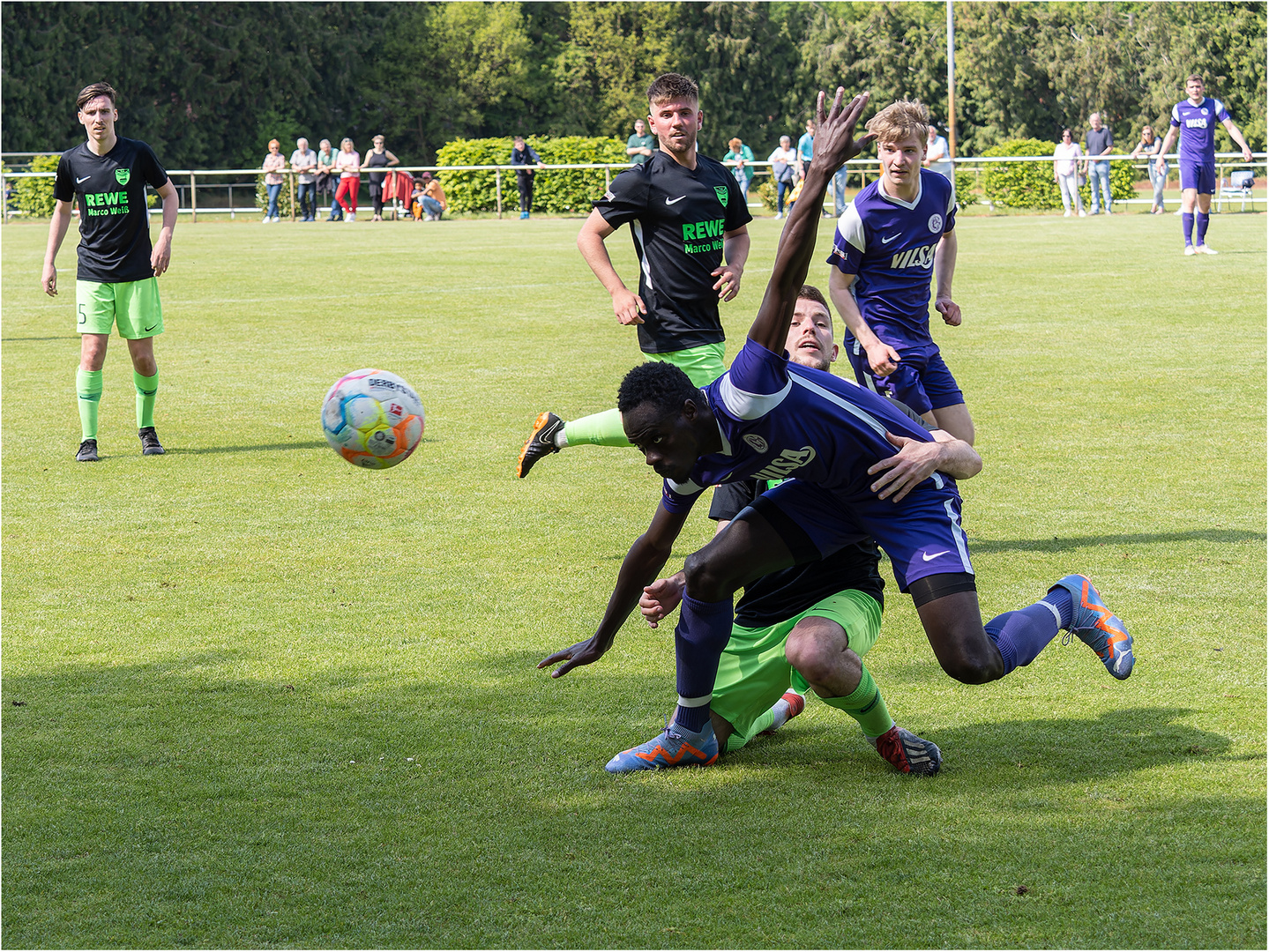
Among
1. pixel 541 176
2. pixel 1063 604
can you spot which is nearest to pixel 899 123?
pixel 1063 604

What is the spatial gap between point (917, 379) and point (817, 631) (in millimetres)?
2677

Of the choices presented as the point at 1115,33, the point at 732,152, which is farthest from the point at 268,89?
the point at 1115,33

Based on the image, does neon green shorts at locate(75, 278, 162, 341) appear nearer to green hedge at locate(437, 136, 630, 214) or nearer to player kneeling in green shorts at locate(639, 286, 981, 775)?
player kneeling in green shorts at locate(639, 286, 981, 775)

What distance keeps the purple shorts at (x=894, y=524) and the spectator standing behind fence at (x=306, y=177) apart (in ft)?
113

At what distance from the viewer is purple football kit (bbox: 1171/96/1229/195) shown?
62.6 feet

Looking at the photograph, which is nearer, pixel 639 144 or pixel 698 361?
pixel 698 361

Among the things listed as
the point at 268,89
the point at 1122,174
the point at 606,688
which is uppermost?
the point at 268,89

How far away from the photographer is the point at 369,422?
5945mm

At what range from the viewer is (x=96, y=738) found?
4914 mm

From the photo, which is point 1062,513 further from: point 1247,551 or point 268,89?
point 268,89

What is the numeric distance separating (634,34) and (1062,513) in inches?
2652

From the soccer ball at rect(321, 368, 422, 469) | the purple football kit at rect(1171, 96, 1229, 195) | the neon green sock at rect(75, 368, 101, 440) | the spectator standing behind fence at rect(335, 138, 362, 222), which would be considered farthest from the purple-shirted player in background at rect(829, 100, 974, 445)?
the spectator standing behind fence at rect(335, 138, 362, 222)

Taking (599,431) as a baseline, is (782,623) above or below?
below

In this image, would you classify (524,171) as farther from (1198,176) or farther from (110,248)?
(110,248)
